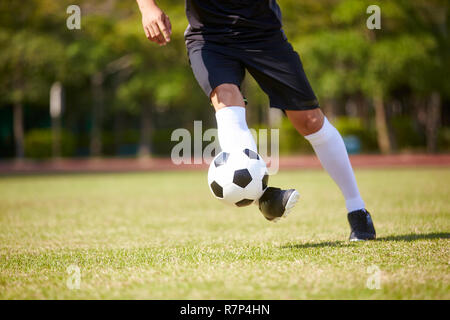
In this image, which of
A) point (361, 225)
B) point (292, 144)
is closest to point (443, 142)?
point (292, 144)

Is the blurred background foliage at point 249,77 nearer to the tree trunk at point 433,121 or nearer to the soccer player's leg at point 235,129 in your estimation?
the tree trunk at point 433,121

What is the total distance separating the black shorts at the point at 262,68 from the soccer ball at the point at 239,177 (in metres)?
0.45

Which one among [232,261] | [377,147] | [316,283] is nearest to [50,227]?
[232,261]

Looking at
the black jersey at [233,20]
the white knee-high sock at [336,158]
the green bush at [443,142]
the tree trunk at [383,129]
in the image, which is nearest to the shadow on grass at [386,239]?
the white knee-high sock at [336,158]

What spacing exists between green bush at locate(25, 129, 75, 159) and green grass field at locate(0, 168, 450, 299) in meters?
21.6

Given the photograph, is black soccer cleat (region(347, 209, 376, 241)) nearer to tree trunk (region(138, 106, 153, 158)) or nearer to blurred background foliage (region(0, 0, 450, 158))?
blurred background foliage (region(0, 0, 450, 158))

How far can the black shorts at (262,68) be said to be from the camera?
341 centimetres

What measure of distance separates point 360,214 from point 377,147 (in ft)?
79.9

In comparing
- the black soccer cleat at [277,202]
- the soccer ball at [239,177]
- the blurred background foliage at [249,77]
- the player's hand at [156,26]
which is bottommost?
the black soccer cleat at [277,202]

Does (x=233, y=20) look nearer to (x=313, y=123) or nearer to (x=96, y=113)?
(x=313, y=123)

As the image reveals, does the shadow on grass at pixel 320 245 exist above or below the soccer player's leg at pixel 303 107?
below

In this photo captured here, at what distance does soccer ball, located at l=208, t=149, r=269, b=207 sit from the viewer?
3.30 m

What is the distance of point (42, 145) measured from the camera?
27.8 meters

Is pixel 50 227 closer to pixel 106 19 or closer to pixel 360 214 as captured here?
pixel 360 214
